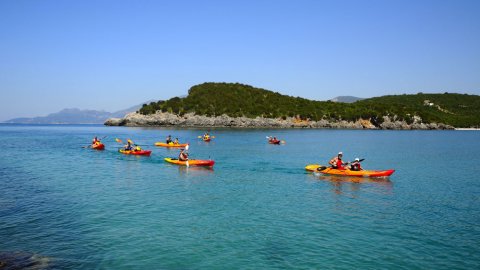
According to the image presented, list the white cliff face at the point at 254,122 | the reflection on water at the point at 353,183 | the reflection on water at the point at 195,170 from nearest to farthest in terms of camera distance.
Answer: the reflection on water at the point at 353,183, the reflection on water at the point at 195,170, the white cliff face at the point at 254,122

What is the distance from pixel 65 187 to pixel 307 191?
18618mm

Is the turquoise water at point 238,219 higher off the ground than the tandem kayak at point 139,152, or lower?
lower

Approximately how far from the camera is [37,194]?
1037 inches

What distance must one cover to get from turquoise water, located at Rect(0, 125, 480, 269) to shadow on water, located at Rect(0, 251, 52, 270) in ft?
1.18

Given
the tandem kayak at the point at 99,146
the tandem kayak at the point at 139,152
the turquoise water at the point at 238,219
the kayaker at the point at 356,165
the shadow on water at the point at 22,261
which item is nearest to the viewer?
the shadow on water at the point at 22,261

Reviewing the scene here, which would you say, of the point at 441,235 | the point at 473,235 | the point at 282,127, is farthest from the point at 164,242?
the point at 282,127

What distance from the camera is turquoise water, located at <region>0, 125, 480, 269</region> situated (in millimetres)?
15023

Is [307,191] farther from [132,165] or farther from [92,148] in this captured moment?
[92,148]

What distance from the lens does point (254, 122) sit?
155000 mm

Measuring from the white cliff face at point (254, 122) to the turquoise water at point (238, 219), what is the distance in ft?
388

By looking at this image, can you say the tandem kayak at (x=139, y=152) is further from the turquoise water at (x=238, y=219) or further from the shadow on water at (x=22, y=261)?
the shadow on water at (x=22, y=261)

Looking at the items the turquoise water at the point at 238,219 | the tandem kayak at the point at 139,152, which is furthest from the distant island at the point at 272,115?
the turquoise water at the point at 238,219

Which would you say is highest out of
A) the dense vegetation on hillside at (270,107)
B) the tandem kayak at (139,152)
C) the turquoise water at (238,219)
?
the dense vegetation on hillside at (270,107)

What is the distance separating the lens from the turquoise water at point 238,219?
15023mm
